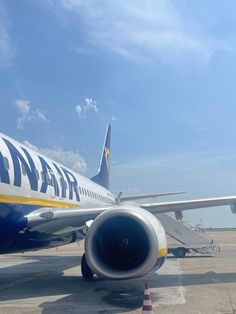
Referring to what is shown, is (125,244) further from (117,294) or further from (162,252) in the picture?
(117,294)

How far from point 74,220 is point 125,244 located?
136cm

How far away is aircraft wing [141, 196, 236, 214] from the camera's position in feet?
35.2

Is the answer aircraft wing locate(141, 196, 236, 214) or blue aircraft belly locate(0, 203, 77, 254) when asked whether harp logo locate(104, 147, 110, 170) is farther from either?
blue aircraft belly locate(0, 203, 77, 254)

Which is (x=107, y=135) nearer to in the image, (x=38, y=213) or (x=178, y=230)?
(x=178, y=230)

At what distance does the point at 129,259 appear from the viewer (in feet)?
28.4

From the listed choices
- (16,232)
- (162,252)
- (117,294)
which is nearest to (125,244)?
(162,252)

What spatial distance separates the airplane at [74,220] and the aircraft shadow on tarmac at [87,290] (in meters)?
0.62

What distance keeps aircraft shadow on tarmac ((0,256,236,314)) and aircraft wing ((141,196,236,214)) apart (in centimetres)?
178

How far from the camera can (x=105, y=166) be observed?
24.7 meters

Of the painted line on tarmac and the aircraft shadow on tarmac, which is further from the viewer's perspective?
the painted line on tarmac

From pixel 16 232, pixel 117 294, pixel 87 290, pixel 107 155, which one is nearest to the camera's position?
pixel 16 232

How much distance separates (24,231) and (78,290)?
189cm

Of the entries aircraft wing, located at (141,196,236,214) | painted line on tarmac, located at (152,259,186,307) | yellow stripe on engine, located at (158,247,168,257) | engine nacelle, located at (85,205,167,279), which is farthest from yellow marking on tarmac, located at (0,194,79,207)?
painted line on tarmac, located at (152,259,186,307)

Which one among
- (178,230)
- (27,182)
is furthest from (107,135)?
(27,182)
